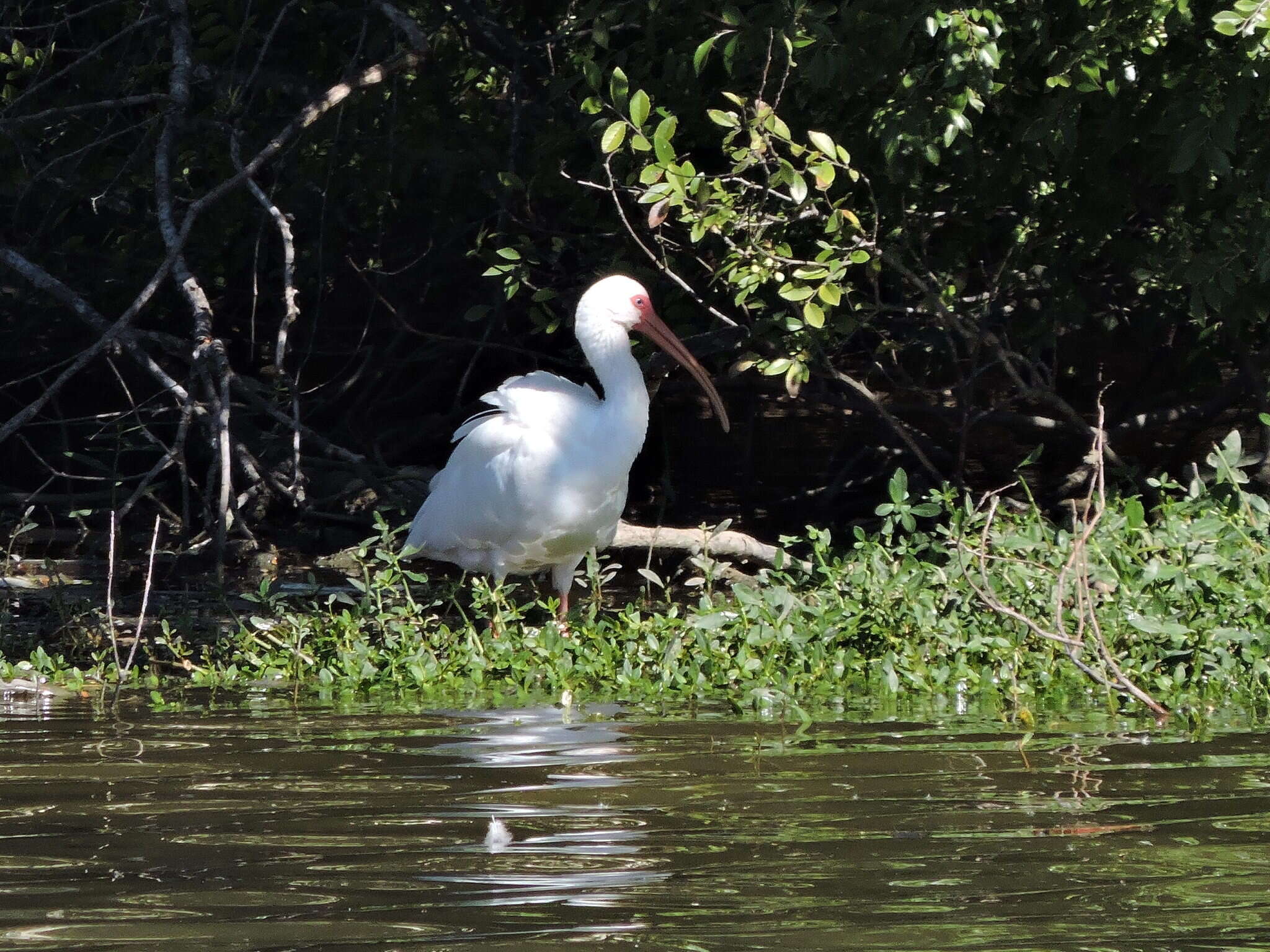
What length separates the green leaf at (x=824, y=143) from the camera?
654cm

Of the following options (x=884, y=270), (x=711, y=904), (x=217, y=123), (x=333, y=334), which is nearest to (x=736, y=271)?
(x=884, y=270)

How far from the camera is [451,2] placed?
30.0 feet

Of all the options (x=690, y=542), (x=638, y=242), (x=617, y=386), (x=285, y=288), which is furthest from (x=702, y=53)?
(x=690, y=542)

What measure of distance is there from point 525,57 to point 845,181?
222 cm

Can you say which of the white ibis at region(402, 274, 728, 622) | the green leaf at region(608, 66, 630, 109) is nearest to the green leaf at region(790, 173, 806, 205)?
the green leaf at region(608, 66, 630, 109)

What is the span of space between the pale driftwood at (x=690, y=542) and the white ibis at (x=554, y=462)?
0.72 m

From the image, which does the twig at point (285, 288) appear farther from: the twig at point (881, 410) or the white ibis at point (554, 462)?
the twig at point (881, 410)

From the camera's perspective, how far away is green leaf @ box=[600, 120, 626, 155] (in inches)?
255

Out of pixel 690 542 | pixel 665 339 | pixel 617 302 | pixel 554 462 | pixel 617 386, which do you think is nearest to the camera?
pixel 554 462

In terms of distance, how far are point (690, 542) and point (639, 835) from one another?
16.2 ft

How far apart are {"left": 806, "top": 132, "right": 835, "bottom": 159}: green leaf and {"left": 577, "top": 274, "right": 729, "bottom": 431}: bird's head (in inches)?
52.6

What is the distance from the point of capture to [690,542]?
842cm

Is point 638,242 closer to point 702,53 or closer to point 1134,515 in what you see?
point 702,53

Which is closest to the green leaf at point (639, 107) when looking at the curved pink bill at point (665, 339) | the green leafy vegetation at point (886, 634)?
the curved pink bill at point (665, 339)
